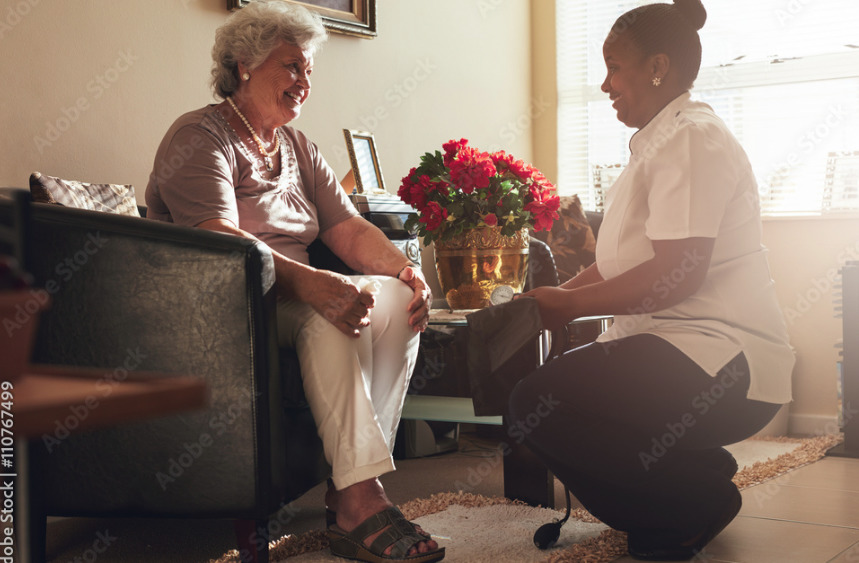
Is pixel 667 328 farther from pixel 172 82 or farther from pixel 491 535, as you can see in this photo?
pixel 172 82

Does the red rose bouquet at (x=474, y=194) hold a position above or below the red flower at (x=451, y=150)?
below

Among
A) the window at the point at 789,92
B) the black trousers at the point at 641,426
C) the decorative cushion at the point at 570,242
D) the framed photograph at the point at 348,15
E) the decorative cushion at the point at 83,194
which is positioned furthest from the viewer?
the window at the point at 789,92

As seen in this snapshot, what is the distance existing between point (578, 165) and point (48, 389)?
394 cm

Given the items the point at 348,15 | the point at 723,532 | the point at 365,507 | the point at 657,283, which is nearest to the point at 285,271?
the point at 365,507

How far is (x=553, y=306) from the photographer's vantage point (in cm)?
183

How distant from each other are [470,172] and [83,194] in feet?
3.27

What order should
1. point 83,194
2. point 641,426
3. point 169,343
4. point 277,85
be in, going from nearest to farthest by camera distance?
1. point 169,343
2. point 641,426
3. point 83,194
4. point 277,85

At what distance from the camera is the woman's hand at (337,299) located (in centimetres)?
180

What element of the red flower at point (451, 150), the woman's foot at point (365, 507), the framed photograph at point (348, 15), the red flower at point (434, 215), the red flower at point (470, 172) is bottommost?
the woman's foot at point (365, 507)

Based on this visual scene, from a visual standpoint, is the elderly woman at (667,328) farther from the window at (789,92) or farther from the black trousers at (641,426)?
the window at (789,92)

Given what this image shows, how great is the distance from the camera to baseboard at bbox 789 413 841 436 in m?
3.54

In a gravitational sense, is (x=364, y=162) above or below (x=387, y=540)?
above

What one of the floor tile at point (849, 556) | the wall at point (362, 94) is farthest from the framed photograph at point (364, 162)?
the floor tile at point (849, 556)

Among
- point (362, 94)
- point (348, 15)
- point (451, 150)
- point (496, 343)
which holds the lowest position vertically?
point (496, 343)
